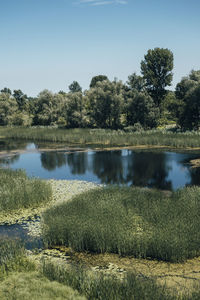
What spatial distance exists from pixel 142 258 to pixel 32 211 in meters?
7.95

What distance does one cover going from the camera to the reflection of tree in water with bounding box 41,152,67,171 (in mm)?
33438

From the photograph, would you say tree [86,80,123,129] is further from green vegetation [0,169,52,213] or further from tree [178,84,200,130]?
green vegetation [0,169,52,213]

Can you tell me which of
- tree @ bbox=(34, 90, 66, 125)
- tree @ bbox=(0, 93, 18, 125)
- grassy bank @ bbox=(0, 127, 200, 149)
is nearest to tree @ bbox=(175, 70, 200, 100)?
grassy bank @ bbox=(0, 127, 200, 149)

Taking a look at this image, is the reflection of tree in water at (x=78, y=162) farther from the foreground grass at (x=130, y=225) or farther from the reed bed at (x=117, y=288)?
the reed bed at (x=117, y=288)

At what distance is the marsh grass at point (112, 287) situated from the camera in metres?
8.15

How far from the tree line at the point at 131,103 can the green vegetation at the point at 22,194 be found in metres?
38.6

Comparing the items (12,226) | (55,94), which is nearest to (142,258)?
(12,226)

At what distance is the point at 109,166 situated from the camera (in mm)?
32781

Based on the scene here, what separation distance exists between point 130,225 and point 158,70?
62.3m

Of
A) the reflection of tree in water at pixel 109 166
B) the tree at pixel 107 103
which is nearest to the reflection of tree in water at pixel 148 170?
the reflection of tree in water at pixel 109 166

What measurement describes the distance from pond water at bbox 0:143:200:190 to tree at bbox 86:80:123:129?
23.4 metres

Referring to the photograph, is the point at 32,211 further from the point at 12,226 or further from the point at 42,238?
the point at 42,238

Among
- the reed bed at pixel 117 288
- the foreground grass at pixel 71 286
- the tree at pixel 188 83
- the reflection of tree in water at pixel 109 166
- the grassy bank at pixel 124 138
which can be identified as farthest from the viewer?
the tree at pixel 188 83

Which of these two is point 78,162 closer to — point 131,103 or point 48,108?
point 131,103
